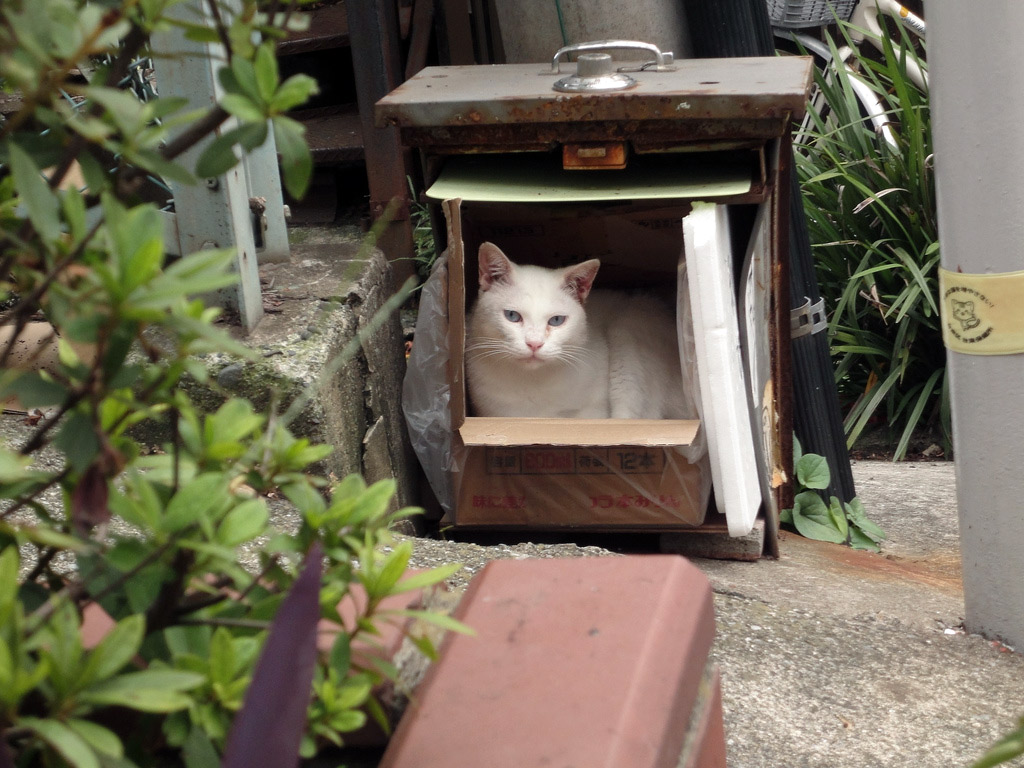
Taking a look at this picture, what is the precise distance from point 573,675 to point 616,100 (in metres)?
1.71

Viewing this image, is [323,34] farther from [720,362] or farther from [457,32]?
[720,362]

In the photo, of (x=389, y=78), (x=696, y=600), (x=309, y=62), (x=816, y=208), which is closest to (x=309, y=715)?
(x=696, y=600)

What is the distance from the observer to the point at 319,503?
0.66 meters

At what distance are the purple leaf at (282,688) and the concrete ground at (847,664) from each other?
1142 mm

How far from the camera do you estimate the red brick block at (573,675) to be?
0.75 metres

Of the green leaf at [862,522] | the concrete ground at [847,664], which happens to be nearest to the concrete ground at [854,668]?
the concrete ground at [847,664]

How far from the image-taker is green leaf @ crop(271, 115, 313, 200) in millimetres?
570

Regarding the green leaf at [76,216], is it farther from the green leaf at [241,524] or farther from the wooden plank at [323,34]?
the wooden plank at [323,34]

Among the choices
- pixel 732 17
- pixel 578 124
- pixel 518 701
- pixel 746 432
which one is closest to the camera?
pixel 518 701

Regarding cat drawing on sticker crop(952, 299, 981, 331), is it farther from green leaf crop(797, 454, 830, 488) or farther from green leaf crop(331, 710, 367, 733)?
green leaf crop(331, 710, 367, 733)

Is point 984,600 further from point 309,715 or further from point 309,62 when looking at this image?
point 309,62

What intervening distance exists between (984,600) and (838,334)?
6.41ft

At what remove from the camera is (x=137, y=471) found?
0.60m

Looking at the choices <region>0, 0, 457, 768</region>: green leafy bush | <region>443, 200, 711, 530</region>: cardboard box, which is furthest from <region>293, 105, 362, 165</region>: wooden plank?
<region>0, 0, 457, 768</region>: green leafy bush
